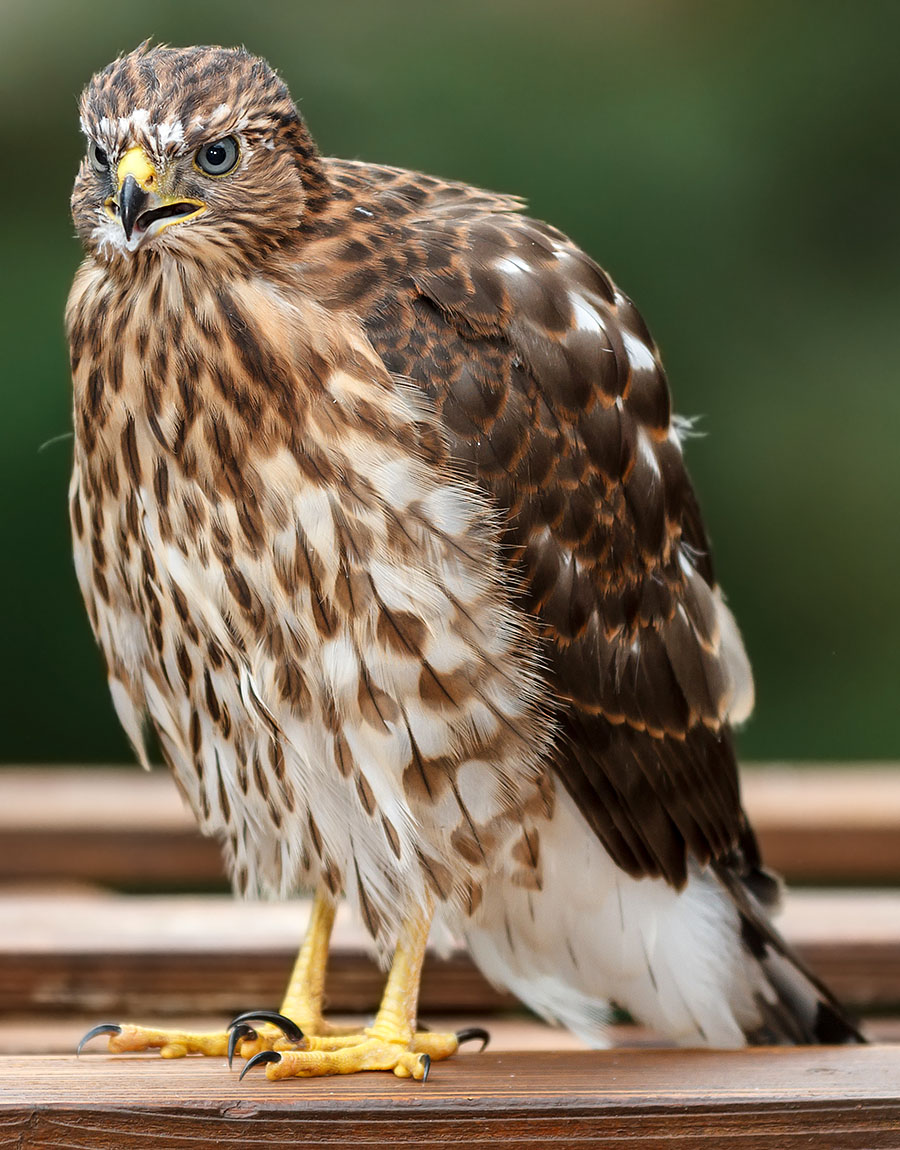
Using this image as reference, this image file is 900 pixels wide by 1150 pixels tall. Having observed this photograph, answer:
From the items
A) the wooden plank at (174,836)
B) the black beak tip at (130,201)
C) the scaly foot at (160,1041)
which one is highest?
the black beak tip at (130,201)

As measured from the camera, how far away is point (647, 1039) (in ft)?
9.19

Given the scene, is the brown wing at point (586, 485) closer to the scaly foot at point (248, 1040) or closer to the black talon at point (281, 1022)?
the scaly foot at point (248, 1040)

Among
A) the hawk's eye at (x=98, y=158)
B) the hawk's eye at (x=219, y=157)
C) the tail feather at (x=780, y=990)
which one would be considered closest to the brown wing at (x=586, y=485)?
the tail feather at (x=780, y=990)

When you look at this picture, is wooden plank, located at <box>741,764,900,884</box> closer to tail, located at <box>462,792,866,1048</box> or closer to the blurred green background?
tail, located at <box>462,792,866,1048</box>

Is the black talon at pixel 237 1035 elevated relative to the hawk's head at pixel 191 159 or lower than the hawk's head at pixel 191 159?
lower

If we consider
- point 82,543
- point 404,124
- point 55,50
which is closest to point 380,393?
point 82,543

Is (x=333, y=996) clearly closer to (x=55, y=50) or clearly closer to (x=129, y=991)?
(x=129, y=991)

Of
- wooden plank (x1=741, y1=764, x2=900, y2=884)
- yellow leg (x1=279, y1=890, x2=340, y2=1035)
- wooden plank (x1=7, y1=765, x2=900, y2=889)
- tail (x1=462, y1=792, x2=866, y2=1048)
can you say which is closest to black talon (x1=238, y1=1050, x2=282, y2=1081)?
yellow leg (x1=279, y1=890, x2=340, y2=1035)

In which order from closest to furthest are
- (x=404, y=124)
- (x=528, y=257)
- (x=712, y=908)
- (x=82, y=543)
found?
(x=528, y=257) → (x=82, y=543) → (x=712, y=908) → (x=404, y=124)

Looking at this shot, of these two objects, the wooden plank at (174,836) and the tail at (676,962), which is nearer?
the tail at (676,962)

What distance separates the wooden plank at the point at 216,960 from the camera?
251 centimetres

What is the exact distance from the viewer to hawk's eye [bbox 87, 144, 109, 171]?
6.38ft

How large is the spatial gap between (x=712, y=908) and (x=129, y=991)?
3.03ft

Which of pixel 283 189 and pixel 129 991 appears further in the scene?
pixel 129 991
